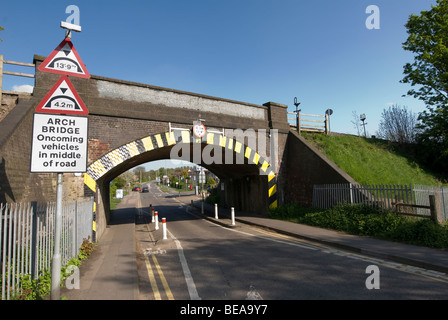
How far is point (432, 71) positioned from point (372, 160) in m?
8.29

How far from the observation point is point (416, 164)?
58.6 ft

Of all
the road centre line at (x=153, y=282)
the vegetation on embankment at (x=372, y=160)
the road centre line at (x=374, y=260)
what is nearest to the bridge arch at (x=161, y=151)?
the vegetation on embankment at (x=372, y=160)

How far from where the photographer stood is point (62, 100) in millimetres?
4211

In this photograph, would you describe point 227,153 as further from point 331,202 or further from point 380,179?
point 380,179

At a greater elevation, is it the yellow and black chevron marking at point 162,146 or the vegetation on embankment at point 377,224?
the yellow and black chevron marking at point 162,146

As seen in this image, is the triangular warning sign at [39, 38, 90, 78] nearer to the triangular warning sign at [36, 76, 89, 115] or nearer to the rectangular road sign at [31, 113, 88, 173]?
the triangular warning sign at [36, 76, 89, 115]

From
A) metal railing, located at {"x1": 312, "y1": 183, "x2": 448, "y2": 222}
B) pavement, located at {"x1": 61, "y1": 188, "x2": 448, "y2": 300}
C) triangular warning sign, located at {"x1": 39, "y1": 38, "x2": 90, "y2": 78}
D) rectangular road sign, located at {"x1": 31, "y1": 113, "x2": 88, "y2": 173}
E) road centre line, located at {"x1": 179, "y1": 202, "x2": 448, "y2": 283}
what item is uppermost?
triangular warning sign, located at {"x1": 39, "y1": 38, "x2": 90, "y2": 78}

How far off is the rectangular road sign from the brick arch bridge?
10.8 feet

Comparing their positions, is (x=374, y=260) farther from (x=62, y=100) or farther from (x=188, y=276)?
(x=62, y=100)

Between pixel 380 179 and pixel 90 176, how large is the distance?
15.2m

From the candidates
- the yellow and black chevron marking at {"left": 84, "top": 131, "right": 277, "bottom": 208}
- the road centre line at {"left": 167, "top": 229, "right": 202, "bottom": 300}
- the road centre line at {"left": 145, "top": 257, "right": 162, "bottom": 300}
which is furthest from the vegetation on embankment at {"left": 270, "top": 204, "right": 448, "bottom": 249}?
the road centre line at {"left": 145, "top": 257, "right": 162, "bottom": 300}

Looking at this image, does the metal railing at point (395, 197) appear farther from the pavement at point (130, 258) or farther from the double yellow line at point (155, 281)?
the double yellow line at point (155, 281)

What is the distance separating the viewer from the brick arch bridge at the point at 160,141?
7754 mm

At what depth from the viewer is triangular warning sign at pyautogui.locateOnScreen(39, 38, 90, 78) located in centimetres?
409
